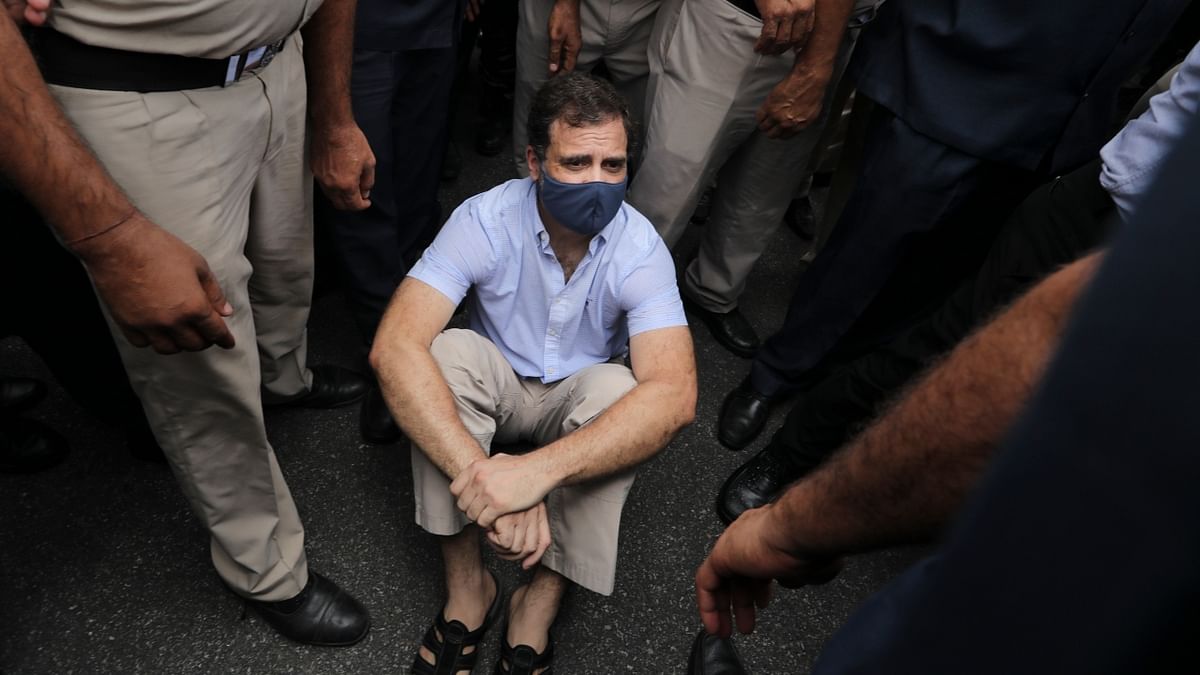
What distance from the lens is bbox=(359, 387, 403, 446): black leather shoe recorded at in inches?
81.7

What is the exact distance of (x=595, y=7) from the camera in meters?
2.21

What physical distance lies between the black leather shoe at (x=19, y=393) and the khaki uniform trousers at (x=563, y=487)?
3.43 ft

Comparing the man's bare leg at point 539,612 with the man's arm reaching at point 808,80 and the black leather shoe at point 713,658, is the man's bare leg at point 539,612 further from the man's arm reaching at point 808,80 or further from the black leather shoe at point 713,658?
the man's arm reaching at point 808,80

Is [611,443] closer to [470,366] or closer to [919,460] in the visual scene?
[470,366]

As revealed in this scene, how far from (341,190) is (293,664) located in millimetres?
972

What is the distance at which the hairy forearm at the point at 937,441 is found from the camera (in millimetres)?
635

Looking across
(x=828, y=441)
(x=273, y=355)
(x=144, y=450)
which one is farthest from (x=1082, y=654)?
(x=144, y=450)

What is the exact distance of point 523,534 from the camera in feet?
4.72

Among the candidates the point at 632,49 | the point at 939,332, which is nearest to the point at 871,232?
the point at 939,332

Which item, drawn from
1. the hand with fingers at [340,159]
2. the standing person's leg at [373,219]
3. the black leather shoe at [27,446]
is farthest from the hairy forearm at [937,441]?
the black leather shoe at [27,446]

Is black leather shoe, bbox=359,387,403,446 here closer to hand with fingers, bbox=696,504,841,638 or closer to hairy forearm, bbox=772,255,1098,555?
hand with fingers, bbox=696,504,841,638

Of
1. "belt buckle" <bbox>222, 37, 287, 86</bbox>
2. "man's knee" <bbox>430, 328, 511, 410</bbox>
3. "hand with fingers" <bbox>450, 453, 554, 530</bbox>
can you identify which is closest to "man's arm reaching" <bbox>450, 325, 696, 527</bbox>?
"hand with fingers" <bbox>450, 453, 554, 530</bbox>

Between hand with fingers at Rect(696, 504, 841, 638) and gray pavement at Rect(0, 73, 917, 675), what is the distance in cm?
74

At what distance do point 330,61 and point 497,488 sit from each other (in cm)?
91
